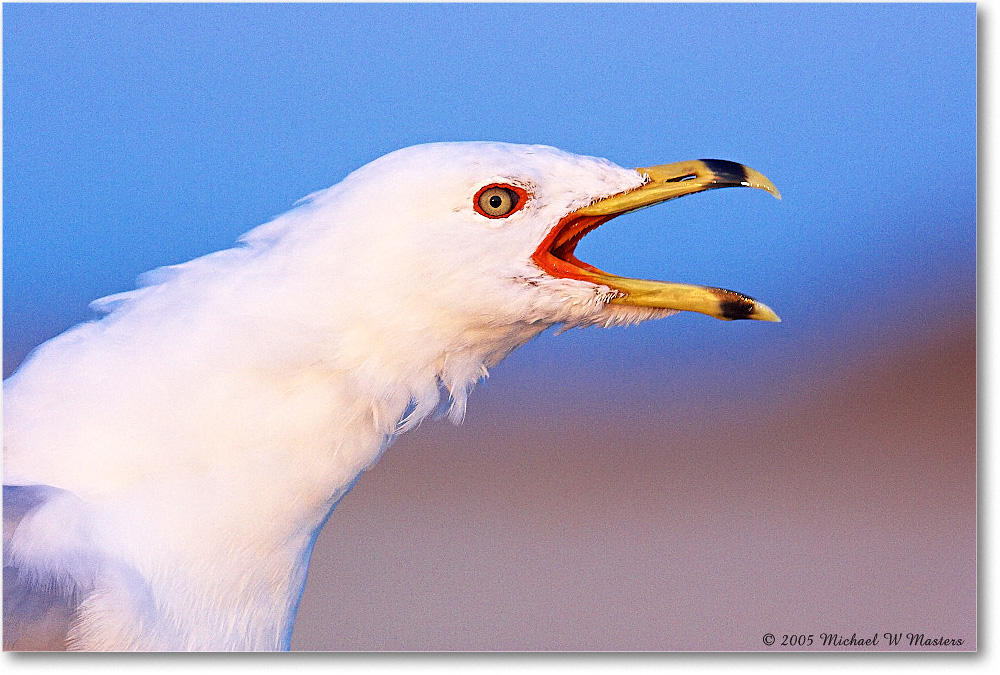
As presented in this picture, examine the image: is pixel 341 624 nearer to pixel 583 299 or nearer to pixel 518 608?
pixel 518 608

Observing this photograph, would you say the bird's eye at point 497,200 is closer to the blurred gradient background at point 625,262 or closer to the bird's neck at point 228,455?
the bird's neck at point 228,455

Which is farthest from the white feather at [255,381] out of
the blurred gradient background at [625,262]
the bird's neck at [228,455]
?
the blurred gradient background at [625,262]

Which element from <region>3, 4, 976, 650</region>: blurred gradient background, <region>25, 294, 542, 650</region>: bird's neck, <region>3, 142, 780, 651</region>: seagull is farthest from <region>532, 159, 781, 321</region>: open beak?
<region>3, 4, 976, 650</region>: blurred gradient background

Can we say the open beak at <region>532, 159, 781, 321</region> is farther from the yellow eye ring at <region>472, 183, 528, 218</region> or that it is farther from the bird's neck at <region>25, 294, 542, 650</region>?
the bird's neck at <region>25, 294, 542, 650</region>

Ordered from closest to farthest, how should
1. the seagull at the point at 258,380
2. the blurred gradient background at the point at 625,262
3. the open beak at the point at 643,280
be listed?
the seagull at the point at 258,380
the open beak at the point at 643,280
the blurred gradient background at the point at 625,262

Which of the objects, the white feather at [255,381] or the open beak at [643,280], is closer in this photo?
the white feather at [255,381]
